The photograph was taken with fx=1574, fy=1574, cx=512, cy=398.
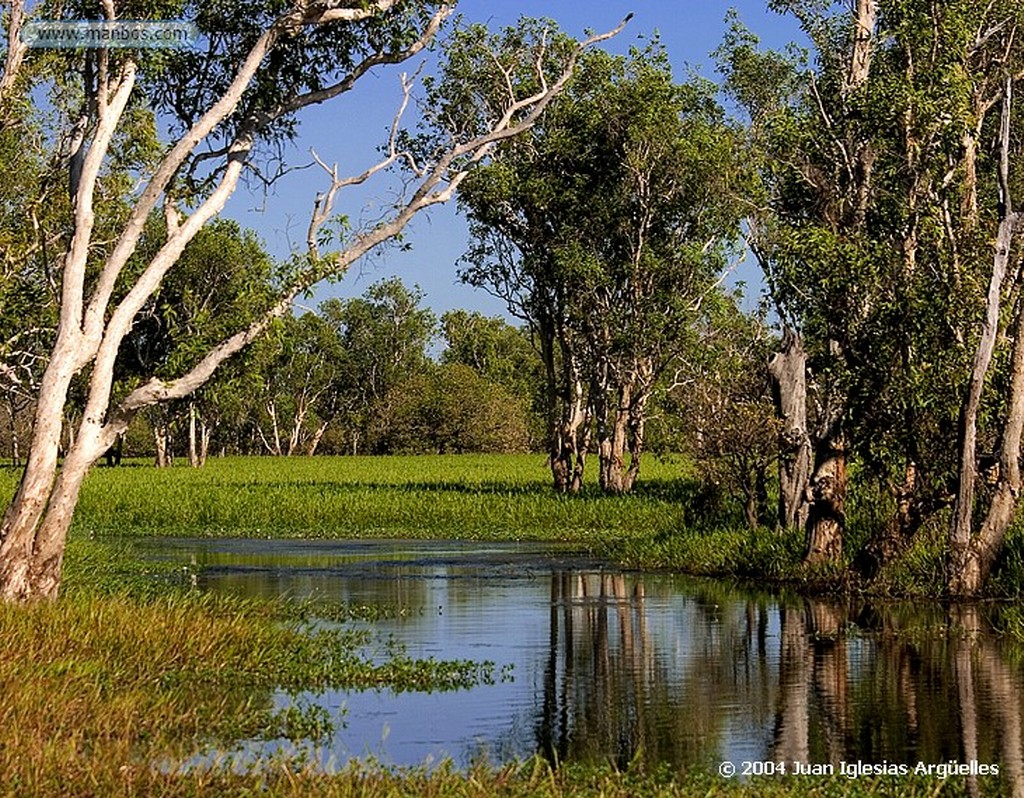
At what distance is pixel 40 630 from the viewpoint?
15234 millimetres

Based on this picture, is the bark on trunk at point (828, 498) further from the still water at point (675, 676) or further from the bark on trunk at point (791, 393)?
the still water at point (675, 676)

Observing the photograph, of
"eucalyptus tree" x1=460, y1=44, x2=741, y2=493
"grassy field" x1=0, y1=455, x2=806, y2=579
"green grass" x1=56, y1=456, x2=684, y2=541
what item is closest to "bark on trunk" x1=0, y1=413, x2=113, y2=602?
"grassy field" x1=0, y1=455, x2=806, y2=579

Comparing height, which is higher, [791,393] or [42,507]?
[791,393]

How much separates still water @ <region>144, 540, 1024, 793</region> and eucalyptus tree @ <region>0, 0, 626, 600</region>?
4.37 meters

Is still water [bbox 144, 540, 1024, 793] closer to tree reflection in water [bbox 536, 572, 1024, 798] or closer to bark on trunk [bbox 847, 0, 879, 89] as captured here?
tree reflection in water [bbox 536, 572, 1024, 798]

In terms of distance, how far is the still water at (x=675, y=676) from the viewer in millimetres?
12797

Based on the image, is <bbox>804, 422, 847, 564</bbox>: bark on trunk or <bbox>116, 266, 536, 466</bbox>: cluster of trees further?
<bbox>116, 266, 536, 466</bbox>: cluster of trees

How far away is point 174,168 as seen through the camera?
1850 cm

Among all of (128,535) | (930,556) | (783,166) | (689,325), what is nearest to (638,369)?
(689,325)

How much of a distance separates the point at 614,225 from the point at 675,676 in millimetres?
34238

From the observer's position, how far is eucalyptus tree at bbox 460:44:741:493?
157 ft

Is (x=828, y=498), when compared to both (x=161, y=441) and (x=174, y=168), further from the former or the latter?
(x=161, y=441)

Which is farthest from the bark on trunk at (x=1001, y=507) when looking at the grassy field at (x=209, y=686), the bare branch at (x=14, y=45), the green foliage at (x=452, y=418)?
the green foliage at (x=452, y=418)

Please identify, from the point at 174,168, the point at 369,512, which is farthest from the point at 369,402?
the point at 174,168
